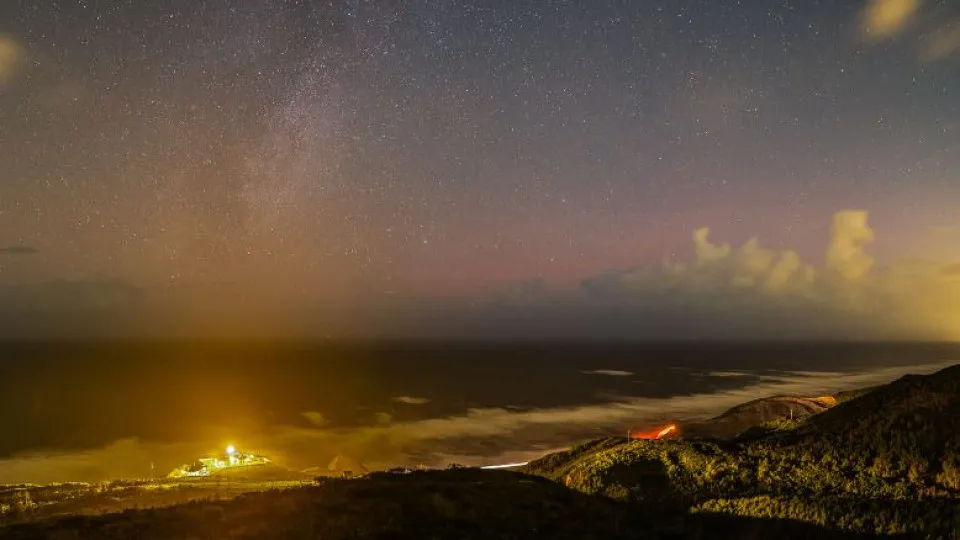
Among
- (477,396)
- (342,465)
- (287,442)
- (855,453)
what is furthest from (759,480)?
(477,396)

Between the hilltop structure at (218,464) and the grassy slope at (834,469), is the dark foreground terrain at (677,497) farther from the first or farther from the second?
the hilltop structure at (218,464)

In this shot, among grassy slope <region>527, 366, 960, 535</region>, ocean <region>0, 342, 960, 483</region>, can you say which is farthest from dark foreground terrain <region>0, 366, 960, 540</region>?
ocean <region>0, 342, 960, 483</region>

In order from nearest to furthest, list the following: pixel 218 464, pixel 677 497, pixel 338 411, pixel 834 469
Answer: pixel 677 497, pixel 834 469, pixel 218 464, pixel 338 411

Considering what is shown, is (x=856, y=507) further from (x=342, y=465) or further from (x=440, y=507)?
(x=342, y=465)

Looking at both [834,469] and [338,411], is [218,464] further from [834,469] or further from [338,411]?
[338,411]

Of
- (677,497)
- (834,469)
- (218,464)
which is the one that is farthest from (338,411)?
(834,469)
